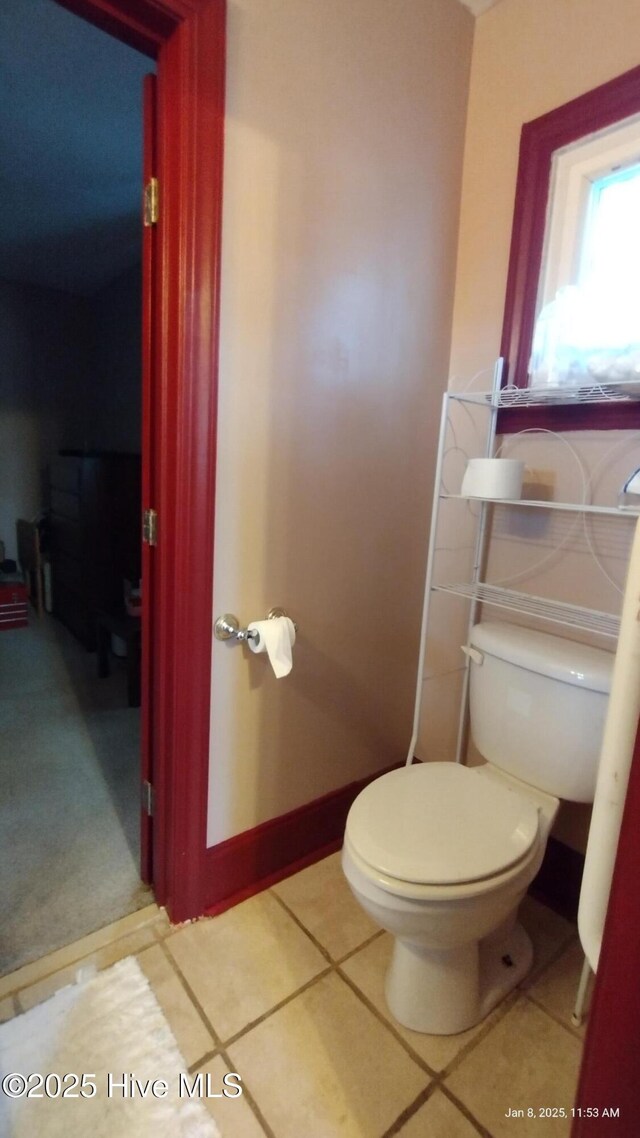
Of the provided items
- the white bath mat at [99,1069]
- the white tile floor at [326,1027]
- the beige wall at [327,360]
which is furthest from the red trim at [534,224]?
the white bath mat at [99,1069]

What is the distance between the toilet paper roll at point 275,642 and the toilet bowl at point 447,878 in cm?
36

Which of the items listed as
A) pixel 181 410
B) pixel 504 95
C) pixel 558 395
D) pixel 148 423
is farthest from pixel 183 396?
pixel 504 95

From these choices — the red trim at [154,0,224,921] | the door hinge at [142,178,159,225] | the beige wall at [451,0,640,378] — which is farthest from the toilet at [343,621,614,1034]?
the door hinge at [142,178,159,225]

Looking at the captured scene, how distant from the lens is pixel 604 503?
1.40 m

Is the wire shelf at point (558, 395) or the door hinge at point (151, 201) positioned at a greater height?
the door hinge at point (151, 201)

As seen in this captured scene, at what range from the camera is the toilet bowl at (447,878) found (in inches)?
40.6

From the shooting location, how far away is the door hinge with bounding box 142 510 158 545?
131 centimetres

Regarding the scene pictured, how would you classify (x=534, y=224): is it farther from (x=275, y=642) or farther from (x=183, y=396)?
(x=275, y=642)

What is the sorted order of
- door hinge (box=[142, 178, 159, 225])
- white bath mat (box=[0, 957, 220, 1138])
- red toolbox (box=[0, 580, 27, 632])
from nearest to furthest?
white bath mat (box=[0, 957, 220, 1138]) → door hinge (box=[142, 178, 159, 225]) → red toolbox (box=[0, 580, 27, 632])

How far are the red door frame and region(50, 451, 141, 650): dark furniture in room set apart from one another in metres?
1.75

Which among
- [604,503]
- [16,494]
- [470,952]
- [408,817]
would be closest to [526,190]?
[604,503]

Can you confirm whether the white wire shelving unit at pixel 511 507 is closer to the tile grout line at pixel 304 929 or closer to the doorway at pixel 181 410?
the tile grout line at pixel 304 929

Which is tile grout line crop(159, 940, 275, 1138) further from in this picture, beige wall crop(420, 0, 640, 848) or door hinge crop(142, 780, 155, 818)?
beige wall crop(420, 0, 640, 848)

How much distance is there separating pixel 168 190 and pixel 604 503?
1249 millimetres
